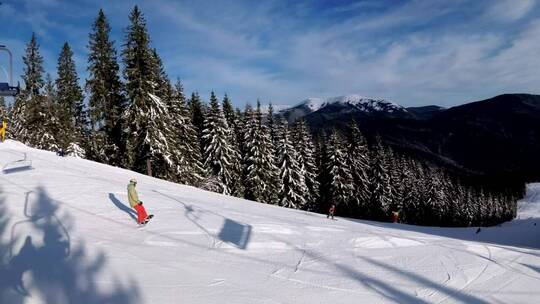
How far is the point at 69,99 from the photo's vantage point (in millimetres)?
43562

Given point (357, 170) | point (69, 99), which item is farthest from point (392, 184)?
point (69, 99)

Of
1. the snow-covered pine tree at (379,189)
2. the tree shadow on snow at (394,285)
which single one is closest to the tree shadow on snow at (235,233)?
the tree shadow on snow at (394,285)

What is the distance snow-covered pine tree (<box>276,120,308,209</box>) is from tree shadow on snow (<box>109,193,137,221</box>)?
26.9 m

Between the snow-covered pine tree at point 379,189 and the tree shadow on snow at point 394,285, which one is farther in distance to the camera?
the snow-covered pine tree at point 379,189

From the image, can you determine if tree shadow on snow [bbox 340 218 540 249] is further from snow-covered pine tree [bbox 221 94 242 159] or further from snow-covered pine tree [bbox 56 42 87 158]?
snow-covered pine tree [bbox 56 42 87 158]

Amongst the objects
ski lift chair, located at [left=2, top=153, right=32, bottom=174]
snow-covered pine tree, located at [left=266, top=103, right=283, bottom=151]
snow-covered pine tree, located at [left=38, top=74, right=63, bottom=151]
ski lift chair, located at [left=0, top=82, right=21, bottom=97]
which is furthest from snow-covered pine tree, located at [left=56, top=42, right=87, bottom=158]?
ski lift chair, located at [left=0, top=82, right=21, bottom=97]

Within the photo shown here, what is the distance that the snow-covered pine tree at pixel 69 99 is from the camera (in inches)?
1617

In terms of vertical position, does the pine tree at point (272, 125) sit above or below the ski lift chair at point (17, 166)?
above

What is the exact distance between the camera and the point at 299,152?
4862 cm

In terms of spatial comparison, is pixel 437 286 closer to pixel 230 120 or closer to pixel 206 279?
pixel 206 279

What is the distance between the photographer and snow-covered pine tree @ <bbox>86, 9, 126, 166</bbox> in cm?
3647

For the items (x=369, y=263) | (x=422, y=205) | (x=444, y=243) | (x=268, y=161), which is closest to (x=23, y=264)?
(x=369, y=263)

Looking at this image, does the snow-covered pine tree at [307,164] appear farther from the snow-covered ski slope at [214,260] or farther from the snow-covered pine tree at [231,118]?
the snow-covered ski slope at [214,260]

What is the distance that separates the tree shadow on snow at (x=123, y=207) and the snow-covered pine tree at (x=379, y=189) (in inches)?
1588
